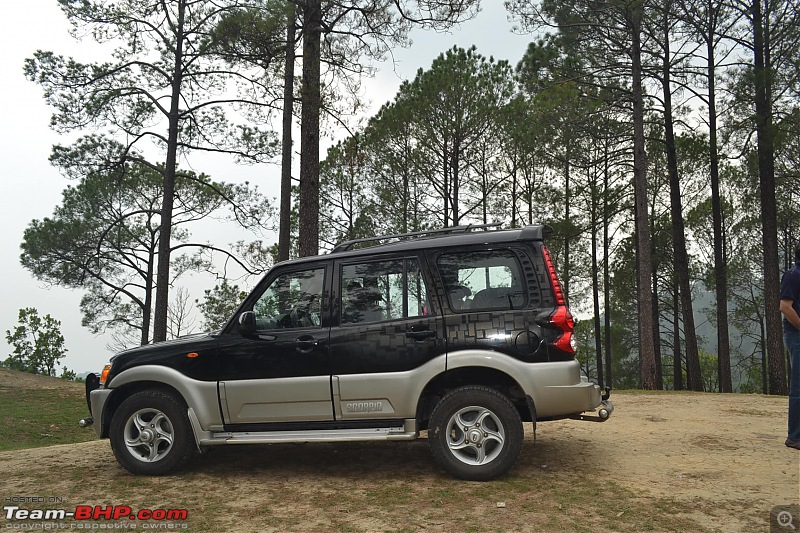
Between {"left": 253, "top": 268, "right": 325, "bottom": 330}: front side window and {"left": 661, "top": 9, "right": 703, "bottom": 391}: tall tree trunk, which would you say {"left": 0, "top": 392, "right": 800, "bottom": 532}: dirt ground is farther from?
{"left": 661, "top": 9, "right": 703, "bottom": 391}: tall tree trunk

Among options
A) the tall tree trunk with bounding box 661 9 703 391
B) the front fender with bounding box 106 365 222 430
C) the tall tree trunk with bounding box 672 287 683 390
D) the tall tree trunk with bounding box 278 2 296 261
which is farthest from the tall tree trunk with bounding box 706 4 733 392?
the front fender with bounding box 106 365 222 430

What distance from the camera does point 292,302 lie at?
5.72m

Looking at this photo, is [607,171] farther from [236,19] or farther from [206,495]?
[206,495]

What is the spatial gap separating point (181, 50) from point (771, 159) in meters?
18.2

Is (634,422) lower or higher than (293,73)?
lower

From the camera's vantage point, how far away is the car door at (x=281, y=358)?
539cm

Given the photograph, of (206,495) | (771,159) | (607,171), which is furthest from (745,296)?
(206,495)

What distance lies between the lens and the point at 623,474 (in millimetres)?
5320

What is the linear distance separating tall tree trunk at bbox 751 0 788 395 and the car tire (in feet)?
57.0

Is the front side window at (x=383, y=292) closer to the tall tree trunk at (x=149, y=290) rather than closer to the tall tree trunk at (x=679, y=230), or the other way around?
the tall tree trunk at (x=679, y=230)

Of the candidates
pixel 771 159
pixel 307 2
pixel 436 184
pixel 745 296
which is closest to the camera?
pixel 307 2

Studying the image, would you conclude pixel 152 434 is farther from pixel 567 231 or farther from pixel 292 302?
pixel 567 231

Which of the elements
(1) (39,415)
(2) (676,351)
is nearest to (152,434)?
(1) (39,415)

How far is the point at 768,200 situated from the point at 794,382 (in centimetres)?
1458
